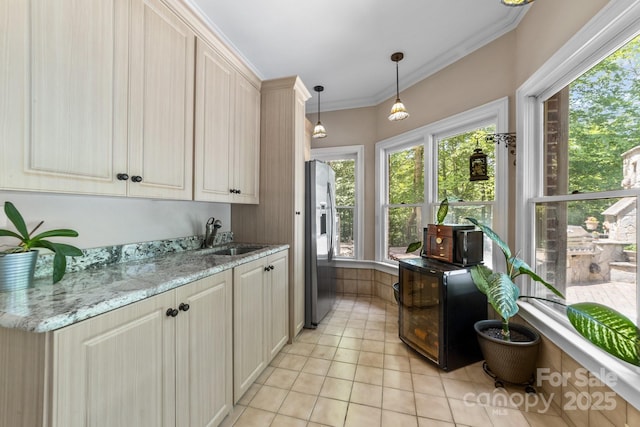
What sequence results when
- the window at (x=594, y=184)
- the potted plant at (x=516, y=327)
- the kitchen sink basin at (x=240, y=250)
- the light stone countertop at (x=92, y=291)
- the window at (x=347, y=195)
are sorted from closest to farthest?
the light stone countertop at (x=92, y=291)
the potted plant at (x=516, y=327)
the window at (x=594, y=184)
the kitchen sink basin at (x=240, y=250)
the window at (x=347, y=195)

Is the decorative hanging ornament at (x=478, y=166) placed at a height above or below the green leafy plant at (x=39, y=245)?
above

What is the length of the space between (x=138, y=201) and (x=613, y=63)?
2.77 meters

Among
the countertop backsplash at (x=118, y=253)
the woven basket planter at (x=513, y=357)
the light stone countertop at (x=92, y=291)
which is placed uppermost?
the countertop backsplash at (x=118, y=253)

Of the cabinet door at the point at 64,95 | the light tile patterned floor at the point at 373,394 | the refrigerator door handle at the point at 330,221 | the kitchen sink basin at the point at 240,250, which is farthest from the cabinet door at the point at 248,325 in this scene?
the refrigerator door handle at the point at 330,221

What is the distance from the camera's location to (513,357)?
5.64 ft

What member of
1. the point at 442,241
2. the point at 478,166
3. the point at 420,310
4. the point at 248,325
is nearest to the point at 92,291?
the point at 248,325

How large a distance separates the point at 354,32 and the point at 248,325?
247 cm

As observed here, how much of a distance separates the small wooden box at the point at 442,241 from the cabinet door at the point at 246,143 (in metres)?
1.60

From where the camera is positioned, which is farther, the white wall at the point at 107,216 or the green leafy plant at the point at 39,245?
the white wall at the point at 107,216

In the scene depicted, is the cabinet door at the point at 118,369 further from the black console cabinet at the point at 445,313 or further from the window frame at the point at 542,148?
the window frame at the point at 542,148

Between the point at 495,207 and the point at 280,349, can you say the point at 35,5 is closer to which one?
the point at 280,349

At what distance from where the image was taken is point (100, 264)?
4.69ft

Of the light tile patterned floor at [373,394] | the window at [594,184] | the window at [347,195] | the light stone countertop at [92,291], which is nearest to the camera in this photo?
the light stone countertop at [92,291]

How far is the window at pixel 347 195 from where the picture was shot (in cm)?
367
